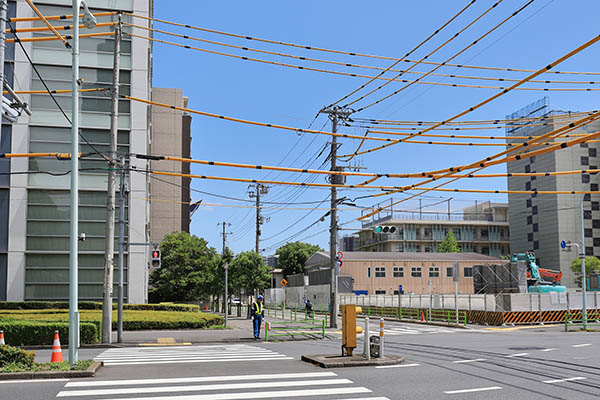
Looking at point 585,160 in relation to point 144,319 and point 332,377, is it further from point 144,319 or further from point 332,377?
point 332,377

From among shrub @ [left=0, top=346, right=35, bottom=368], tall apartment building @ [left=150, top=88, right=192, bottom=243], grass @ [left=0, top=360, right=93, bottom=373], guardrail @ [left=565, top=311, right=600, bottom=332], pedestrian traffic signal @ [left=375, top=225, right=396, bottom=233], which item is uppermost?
tall apartment building @ [left=150, top=88, right=192, bottom=243]

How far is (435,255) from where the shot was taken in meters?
79.8

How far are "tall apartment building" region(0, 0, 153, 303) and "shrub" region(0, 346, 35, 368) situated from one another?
24.7 m

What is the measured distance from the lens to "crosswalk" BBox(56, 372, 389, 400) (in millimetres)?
10836

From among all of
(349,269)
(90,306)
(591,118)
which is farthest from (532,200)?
(591,118)

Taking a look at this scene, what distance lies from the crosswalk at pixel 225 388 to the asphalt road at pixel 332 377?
18 millimetres

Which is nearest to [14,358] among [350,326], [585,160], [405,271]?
[350,326]

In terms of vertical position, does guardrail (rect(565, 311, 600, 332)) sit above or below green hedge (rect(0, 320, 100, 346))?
below

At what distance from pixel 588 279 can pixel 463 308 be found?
46044 mm

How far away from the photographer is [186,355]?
18.8 m

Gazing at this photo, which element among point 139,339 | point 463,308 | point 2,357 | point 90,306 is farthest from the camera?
point 463,308

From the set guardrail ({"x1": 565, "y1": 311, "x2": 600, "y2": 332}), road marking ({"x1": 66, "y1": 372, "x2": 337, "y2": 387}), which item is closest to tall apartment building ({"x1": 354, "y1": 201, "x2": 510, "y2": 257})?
guardrail ({"x1": 565, "y1": 311, "x2": 600, "y2": 332})

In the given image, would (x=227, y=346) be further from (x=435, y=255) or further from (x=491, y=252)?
(x=491, y=252)

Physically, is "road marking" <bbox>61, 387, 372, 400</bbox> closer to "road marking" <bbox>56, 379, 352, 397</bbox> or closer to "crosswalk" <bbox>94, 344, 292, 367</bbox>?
"road marking" <bbox>56, 379, 352, 397</bbox>
